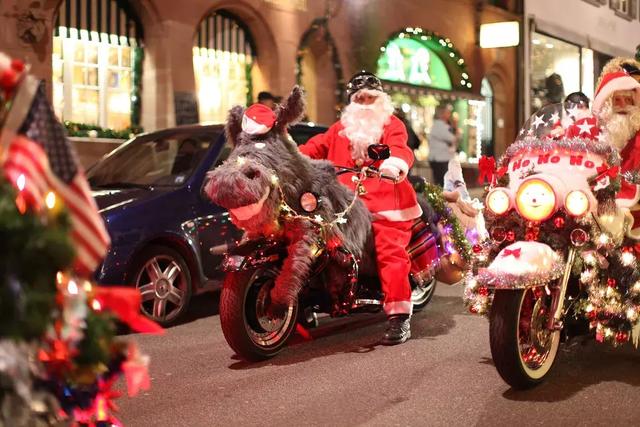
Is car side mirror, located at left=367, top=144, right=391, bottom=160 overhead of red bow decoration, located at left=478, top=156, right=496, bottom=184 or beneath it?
overhead

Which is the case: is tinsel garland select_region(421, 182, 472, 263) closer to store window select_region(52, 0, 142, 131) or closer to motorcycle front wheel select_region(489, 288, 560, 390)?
motorcycle front wheel select_region(489, 288, 560, 390)

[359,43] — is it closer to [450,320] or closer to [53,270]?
[450,320]

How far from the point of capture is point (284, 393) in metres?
5.23

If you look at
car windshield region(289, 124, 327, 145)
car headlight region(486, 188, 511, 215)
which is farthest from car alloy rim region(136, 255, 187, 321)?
car headlight region(486, 188, 511, 215)

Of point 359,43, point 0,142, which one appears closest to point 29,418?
point 0,142

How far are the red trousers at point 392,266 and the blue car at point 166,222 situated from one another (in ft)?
4.11

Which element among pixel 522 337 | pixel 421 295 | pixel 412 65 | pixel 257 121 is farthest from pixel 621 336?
pixel 412 65

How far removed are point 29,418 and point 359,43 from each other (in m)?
17.7

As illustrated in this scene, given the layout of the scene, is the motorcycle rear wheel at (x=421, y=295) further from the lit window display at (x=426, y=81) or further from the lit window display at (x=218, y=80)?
the lit window display at (x=426, y=81)

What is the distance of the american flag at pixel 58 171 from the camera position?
245 cm

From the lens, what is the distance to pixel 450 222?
790 cm

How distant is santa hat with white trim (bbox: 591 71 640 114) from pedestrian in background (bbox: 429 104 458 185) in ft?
29.0

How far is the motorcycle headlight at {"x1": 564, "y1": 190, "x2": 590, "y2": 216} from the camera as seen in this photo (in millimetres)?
4992

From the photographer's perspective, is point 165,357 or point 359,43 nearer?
point 165,357
